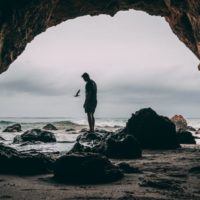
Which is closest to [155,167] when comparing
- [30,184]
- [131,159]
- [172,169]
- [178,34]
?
[172,169]

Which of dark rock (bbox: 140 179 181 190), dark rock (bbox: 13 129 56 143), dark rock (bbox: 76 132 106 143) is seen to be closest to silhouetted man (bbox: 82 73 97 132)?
dark rock (bbox: 13 129 56 143)

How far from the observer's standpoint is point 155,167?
506 cm

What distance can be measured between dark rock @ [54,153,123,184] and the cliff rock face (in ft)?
15.3

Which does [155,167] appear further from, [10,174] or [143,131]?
[143,131]

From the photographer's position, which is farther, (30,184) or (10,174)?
(10,174)

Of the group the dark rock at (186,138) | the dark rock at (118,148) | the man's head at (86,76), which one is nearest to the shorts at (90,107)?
the man's head at (86,76)

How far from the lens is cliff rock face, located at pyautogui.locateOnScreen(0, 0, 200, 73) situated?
8023 mm

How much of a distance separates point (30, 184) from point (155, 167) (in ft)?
7.21

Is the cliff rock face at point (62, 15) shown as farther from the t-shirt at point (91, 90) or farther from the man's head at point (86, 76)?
the t-shirt at point (91, 90)

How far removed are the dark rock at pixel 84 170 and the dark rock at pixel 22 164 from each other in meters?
0.59

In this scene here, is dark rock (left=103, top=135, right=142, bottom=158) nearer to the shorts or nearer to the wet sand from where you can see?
the wet sand

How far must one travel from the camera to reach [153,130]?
909 cm

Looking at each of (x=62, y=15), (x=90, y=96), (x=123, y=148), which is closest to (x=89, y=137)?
(x=90, y=96)

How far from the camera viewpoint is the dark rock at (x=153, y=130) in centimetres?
889
